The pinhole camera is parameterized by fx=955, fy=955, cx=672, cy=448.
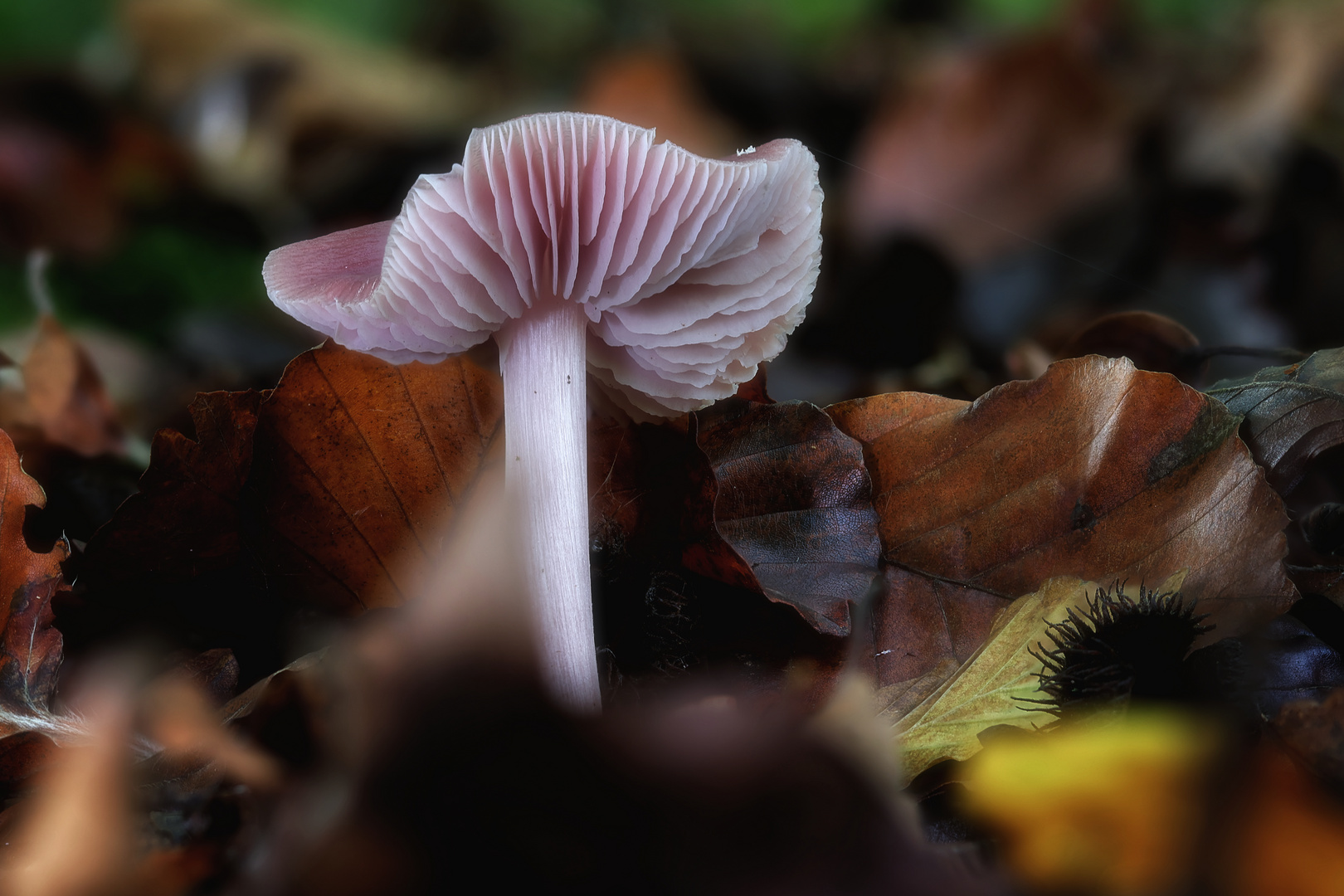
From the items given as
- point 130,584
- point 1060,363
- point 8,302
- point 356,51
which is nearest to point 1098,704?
point 1060,363

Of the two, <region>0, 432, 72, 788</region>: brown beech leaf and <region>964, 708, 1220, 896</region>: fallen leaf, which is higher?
<region>0, 432, 72, 788</region>: brown beech leaf

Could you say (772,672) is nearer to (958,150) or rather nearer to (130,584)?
(130,584)

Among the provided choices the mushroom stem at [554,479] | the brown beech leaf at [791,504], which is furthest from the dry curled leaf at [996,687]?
the mushroom stem at [554,479]

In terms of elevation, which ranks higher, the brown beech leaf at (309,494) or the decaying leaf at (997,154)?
the decaying leaf at (997,154)

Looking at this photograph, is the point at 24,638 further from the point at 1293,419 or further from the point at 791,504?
the point at 1293,419

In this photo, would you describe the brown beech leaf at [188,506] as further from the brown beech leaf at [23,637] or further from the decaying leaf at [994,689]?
the decaying leaf at [994,689]

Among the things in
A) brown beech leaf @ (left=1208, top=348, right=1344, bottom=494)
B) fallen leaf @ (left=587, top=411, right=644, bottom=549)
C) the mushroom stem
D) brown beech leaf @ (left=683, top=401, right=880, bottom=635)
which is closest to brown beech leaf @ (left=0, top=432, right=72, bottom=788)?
the mushroom stem

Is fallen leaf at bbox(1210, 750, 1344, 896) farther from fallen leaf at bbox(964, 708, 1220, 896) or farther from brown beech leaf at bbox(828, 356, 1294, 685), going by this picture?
brown beech leaf at bbox(828, 356, 1294, 685)

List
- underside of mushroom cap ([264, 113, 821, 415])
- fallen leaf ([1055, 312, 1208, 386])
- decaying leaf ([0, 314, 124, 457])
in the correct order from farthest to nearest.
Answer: decaying leaf ([0, 314, 124, 457])
fallen leaf ([1055, 312, 1208, 386])
underside of mushroom cap ([264, 113, 821, 415])
